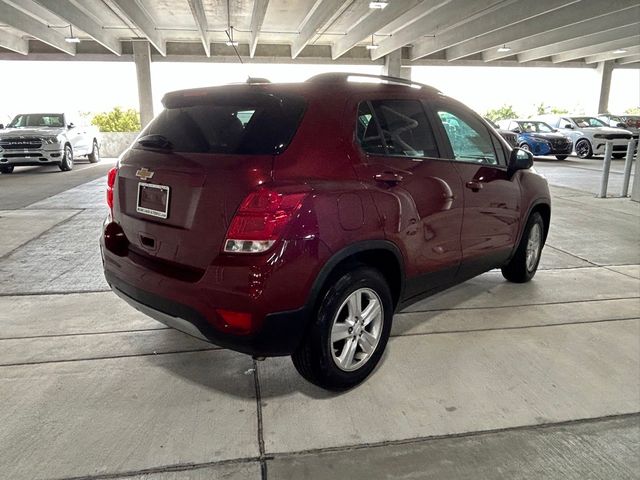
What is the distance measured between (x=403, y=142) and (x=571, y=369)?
177 centimetres

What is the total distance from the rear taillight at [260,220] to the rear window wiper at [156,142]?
73 centimetres

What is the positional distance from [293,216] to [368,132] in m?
0.82

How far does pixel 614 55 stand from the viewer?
1007 inches

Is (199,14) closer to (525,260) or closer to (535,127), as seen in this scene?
(535,127)

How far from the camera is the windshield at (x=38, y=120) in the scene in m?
14.4

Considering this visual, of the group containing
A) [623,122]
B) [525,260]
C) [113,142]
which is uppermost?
[623,122]

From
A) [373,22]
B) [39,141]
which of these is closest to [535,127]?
[373,22]

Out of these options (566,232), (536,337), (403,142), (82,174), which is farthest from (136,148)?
(82,174)

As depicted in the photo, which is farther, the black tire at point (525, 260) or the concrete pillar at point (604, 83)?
the concrete pillar at point (604, 83)

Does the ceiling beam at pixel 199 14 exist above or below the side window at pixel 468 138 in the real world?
above

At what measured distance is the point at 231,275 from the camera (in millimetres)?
2291

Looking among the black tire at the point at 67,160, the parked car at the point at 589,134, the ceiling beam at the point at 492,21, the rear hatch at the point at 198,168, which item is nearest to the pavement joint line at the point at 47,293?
the rear hatch at the point at 198,168

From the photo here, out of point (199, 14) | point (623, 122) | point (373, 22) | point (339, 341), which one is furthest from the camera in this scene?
point (623, 122)

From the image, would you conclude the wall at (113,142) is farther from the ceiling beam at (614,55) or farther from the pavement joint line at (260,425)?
the ceiling beam at (614,55)
